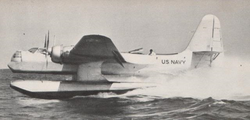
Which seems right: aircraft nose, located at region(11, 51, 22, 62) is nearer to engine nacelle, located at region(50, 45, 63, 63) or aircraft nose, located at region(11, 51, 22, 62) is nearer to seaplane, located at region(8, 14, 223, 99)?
seaplane, located at region(8, 14, 223, 99)

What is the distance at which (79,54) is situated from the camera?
10.6 meters

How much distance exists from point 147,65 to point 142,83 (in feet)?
2.68

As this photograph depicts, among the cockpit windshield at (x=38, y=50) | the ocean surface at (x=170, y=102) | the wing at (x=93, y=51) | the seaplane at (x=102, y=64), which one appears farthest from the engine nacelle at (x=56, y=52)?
the ocean surface at (x=170, y=102)

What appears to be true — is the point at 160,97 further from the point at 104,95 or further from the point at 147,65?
the point at 104,95

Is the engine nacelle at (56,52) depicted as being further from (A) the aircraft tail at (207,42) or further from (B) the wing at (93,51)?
(A) the aircraft tail at (207,42)

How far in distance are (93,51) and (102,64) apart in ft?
5.14

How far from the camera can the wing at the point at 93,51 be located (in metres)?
9.39

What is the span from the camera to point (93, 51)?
10.5 m

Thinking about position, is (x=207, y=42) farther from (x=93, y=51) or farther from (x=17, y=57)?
(x=17, y=57)

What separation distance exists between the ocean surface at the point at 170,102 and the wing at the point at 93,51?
160 cm

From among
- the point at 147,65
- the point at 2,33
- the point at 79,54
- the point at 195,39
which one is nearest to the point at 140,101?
the point at 147,65

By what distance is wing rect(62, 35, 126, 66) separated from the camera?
939 centimetres

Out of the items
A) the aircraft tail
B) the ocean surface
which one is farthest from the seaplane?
the ocean surface

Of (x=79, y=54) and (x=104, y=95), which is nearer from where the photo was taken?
(x=79, y=54)
